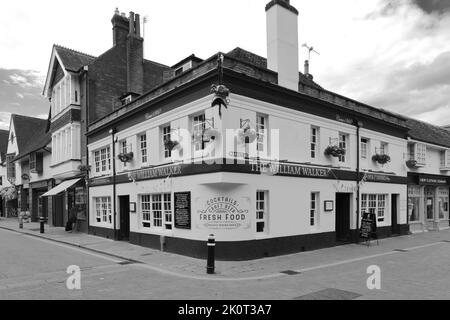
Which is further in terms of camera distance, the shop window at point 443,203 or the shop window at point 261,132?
the shop window at point 443,203

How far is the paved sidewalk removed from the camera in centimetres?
1017

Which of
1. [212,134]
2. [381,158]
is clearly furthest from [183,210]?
[381,158]

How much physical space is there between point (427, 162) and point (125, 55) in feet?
70.1

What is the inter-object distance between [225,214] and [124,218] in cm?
841

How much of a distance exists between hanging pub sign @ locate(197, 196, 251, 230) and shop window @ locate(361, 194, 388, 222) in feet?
28.0

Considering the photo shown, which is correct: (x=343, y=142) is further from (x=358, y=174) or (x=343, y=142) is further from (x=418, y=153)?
(x=418, y=153)

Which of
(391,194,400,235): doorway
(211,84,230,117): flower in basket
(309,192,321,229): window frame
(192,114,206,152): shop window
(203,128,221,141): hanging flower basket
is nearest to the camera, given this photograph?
(211,84,230,117): flower in basket

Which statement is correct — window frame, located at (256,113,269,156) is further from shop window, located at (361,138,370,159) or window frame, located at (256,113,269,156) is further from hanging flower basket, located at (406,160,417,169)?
hanging flower basket, located at (406,160,417,169)

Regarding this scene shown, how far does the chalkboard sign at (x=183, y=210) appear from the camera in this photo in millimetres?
12672

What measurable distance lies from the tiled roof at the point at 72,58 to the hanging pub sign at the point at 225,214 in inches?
615

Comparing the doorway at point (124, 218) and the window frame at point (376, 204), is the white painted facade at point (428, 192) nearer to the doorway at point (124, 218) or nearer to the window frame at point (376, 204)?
the window frame at point (376, 204)

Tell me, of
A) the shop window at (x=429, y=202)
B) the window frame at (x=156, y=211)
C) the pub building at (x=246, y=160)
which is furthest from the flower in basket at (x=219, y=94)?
the shop window at (x=429, y=202)

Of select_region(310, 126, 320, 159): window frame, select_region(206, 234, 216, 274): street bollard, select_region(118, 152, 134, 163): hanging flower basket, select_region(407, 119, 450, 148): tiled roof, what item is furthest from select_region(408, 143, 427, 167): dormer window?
select_region(206, 234, 216, 274): street bollard
